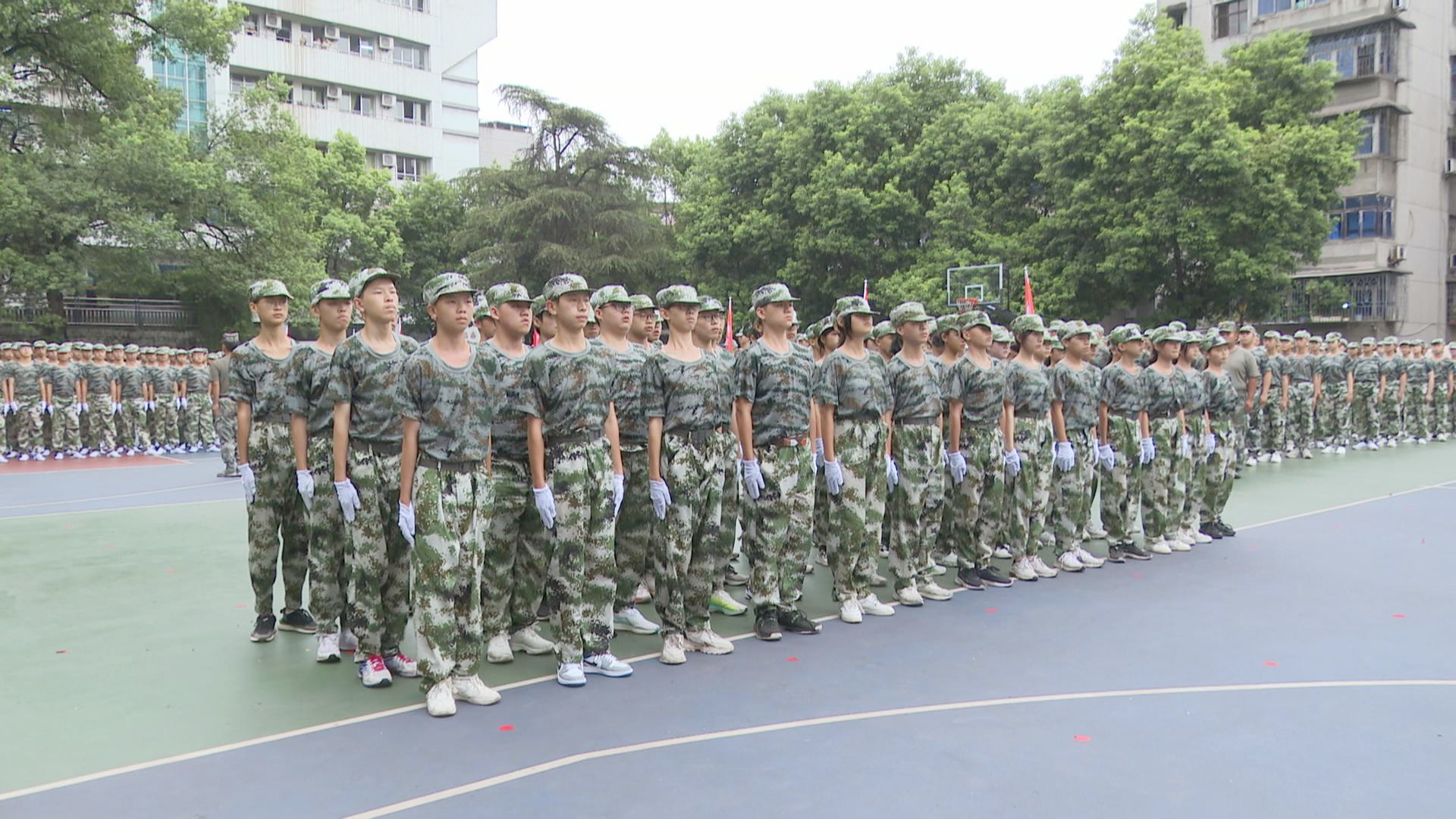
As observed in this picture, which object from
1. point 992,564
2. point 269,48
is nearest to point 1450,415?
point 992,564

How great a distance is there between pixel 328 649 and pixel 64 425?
1433cm

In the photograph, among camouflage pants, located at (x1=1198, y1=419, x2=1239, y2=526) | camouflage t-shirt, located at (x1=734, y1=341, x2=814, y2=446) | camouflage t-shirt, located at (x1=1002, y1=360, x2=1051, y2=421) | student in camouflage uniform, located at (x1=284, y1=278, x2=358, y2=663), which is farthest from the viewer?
camouflage pants, located at (x1=1198, y1=419, x2=1239, y2=526)

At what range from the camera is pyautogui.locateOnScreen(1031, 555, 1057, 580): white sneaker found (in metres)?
7.43

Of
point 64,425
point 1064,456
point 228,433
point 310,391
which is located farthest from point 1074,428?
point 64,425

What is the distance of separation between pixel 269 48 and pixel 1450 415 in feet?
125

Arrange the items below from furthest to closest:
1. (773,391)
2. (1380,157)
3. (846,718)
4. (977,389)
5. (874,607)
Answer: (1380,157) < (977,389) < (874,607) < (773,391) < (846,718)

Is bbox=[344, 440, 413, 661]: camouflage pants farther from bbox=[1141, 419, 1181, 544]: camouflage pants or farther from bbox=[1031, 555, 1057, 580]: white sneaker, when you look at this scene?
bbox=[1141, 419, 1181, 544]: camouflage pants

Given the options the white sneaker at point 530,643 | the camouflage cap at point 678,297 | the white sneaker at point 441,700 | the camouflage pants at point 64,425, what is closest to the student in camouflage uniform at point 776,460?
the camouflage cap at point 678,297

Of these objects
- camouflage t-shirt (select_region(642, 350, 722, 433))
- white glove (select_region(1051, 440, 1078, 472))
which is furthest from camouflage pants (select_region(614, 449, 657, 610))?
white glove (select_region(1051, 440, 1078, 472))

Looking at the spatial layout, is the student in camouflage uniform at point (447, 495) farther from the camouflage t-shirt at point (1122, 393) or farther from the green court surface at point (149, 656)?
the camouflage t-shirt at point (1122, 393)

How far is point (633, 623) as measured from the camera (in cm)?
604

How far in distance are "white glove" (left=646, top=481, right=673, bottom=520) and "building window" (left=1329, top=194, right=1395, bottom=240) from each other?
105 feet

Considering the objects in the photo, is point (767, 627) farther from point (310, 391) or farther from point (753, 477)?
point (310, 391)

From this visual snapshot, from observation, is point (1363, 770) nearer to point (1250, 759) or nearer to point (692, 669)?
point (1250, 759)
